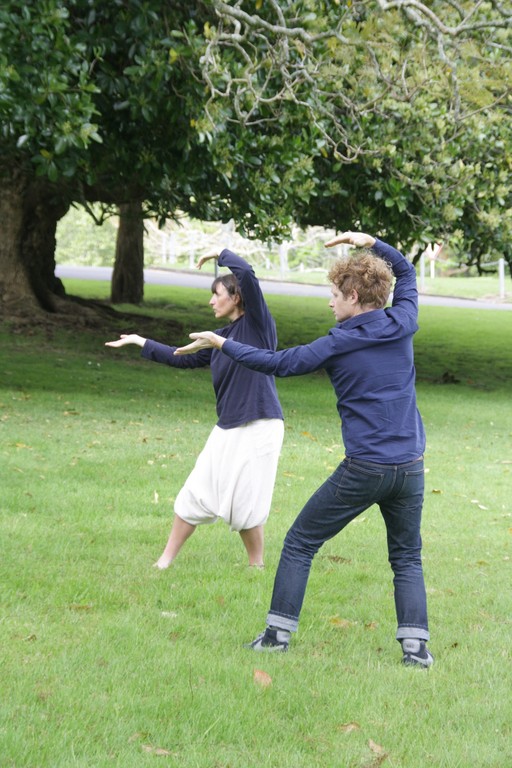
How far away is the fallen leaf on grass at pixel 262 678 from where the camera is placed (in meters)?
4.45

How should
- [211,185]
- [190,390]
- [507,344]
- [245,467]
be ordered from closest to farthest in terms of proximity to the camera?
[245,467], [211,185], [190,390], [507,344]

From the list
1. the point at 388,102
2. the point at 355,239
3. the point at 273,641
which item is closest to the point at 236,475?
the point at 273,641

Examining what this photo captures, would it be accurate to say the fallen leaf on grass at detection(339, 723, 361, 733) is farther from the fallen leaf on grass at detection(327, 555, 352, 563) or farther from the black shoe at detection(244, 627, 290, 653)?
the fallen leaf on grass at detection(327, 555, 352, 563)

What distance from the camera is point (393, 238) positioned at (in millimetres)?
16781

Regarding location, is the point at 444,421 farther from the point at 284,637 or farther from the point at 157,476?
the point at 284,637

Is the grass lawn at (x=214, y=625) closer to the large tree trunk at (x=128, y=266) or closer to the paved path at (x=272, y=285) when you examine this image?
the large tree trunk at (x=128, y=266)

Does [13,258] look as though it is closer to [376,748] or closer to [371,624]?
[371,624]

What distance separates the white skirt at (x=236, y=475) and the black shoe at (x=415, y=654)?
1.44 metres

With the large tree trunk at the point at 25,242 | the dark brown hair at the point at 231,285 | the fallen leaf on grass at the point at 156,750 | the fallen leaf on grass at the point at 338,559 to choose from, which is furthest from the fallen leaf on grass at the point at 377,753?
the large tree trunk at the point at 25,242

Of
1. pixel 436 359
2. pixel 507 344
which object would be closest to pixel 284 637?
pixel 436 359

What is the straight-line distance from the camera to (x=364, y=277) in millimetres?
4719

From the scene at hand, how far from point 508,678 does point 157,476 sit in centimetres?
493

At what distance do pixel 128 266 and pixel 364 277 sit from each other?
22.2m

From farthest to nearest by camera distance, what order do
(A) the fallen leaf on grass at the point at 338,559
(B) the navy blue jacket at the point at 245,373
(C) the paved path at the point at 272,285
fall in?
1. (C) the paved path at the point at 272,285
2. (A) the fallen leaf on grass at the point at 338,559
3. (B) the navy blue jacket at the point at 245,373
